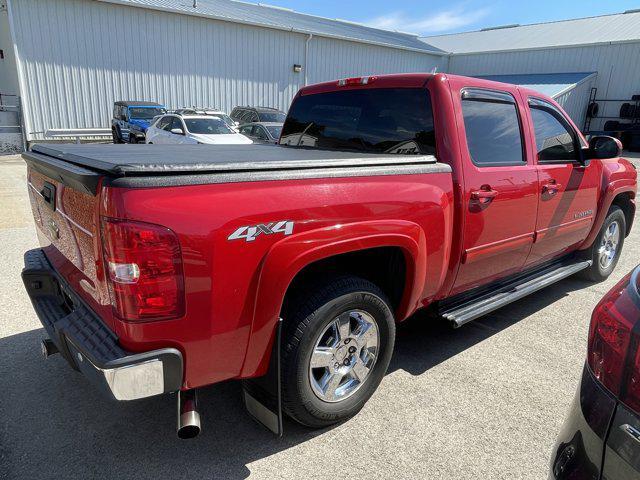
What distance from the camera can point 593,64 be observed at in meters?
25.6

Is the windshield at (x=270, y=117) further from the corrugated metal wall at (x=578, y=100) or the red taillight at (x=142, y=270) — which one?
the red taillight at (x=142, y=270)

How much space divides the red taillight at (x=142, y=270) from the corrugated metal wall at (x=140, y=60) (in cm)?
1807

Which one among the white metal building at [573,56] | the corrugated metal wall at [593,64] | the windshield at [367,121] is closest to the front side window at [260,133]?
the windshield at [367,121]

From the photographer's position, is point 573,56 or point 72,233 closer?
point 72,233

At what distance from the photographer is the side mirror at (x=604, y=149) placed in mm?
4062

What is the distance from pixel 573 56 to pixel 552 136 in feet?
89.7

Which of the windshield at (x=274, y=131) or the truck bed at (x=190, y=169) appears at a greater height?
the truck bed at (x=190, y=169)

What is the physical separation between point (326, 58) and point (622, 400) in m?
24.2

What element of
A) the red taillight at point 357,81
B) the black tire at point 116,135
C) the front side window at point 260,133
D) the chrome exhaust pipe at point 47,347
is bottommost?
the black tire at point 116,135

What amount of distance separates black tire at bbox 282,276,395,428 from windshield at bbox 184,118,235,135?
1167 centimetres

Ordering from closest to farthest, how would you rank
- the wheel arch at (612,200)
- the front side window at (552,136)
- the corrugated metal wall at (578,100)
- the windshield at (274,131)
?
the front side window at (552,136), the wheel arch at (612,200), the windshield at (274,131), the corrugated metal wall at (578,100)

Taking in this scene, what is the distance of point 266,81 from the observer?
21844 millimetres

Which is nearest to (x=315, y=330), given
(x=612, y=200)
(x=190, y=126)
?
(x=612, y=200)

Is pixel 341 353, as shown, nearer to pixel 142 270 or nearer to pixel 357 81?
pixel 142 270
